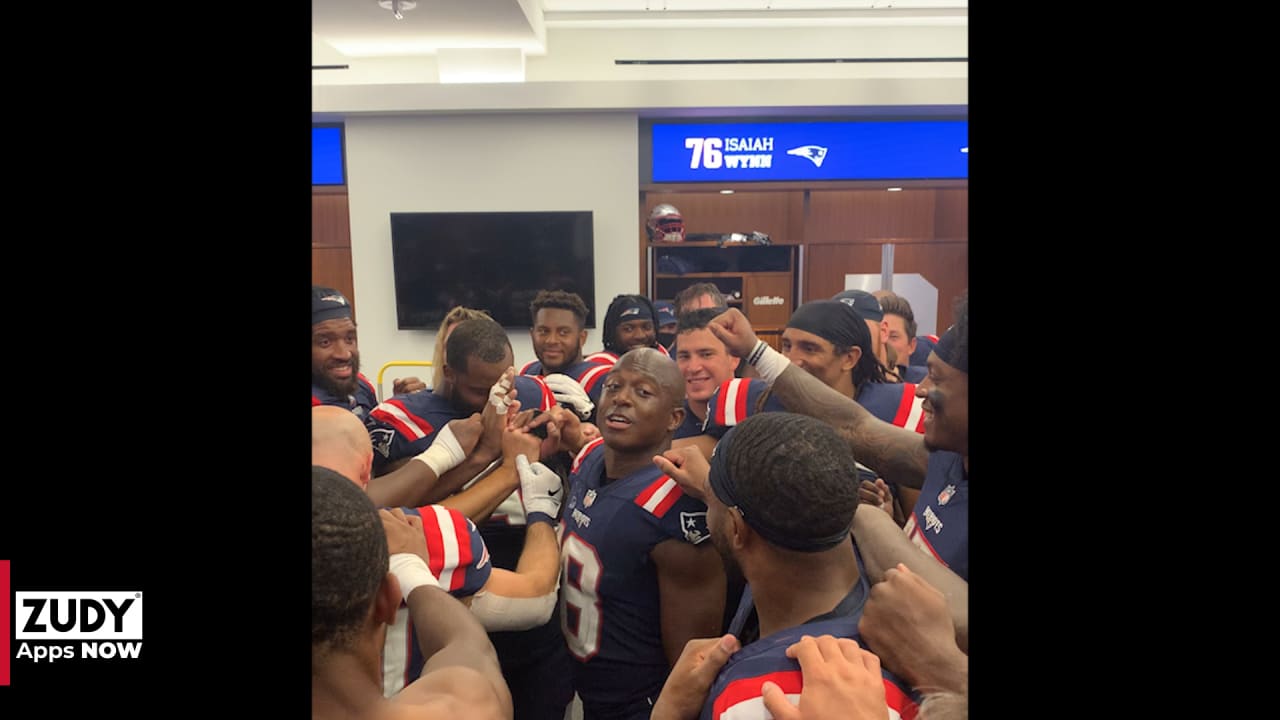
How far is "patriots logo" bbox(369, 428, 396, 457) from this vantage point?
162 centimetres

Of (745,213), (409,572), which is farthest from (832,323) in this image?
(745,213)

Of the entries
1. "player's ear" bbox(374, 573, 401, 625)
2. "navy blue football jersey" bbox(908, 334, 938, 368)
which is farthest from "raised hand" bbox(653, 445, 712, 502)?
"navy blue football jersey" bbox(908, 334, 938, 368)

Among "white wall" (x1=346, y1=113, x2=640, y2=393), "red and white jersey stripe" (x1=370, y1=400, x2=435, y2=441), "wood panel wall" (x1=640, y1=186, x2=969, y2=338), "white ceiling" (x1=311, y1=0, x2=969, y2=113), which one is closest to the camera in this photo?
"red and white jersey stripe" (x1=370, y1=400, x2=435, y2=441)

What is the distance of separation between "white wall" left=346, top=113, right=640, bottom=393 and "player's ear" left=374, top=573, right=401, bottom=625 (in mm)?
4440

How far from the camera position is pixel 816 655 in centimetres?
92

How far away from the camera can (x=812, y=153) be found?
528 cm

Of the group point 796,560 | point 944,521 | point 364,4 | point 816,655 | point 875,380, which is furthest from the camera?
point 364,4

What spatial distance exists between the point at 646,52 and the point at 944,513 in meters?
5.06

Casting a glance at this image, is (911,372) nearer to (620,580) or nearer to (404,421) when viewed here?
(620,580)

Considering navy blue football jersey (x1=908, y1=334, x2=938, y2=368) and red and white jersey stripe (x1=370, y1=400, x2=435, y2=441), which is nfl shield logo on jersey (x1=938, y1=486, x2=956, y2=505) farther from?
navy blue football jersey (x1=908, y1=334, x2=938, y2=368)
